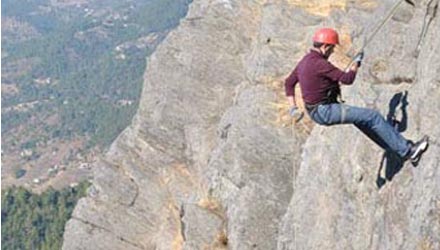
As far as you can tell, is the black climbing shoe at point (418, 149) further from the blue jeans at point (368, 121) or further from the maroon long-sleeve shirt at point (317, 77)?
the maroon long-sleeve shirt at point (317, 77)

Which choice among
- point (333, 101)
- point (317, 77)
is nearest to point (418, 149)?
point (333, 101)

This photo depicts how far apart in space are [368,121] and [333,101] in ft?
2.63

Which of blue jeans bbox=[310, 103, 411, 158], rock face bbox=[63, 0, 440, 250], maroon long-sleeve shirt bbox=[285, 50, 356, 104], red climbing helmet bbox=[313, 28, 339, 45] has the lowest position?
rock face bbox=[63, 0, 440, 250]

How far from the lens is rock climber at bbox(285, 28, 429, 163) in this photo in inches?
623

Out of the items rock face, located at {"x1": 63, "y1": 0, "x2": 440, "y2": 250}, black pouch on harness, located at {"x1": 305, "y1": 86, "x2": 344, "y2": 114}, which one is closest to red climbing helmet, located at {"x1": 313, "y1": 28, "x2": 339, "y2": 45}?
black pouch on harness, located at {"x1": 305, "y1": 86, "x2": 344, "y2": 114}

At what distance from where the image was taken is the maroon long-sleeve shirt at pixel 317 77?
52.7 ft

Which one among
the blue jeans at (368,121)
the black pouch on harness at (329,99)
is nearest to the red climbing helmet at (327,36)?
the black pouch on harness at (329,99)

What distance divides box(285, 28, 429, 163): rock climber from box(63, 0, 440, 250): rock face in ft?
1.65

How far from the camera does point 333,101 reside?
1656 centimetres

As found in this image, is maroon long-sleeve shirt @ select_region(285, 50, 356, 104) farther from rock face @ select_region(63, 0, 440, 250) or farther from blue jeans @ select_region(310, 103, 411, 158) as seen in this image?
rock face @ select_region(63, 0, 440, 250)

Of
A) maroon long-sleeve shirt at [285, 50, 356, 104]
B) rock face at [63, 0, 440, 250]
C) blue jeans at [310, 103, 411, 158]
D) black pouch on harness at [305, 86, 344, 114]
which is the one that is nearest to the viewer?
blue jeans at [310, 103, 411, 158]

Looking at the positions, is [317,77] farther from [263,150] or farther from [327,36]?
[263,150]

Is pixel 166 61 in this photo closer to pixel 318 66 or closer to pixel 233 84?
pixel 233 84

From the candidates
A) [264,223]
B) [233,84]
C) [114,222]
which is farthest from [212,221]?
[114,222]
